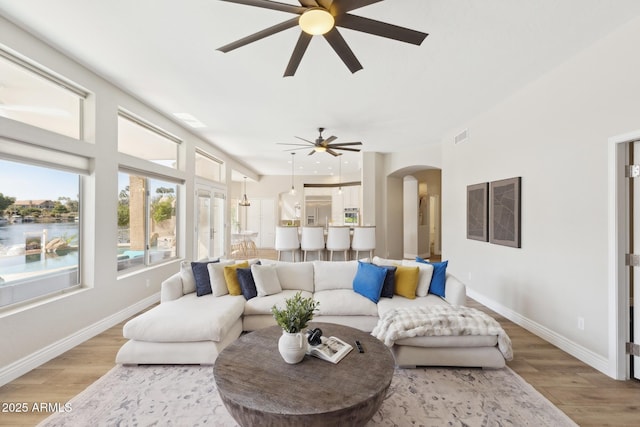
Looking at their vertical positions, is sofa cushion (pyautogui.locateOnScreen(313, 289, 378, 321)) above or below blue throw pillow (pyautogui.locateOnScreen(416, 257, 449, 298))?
below

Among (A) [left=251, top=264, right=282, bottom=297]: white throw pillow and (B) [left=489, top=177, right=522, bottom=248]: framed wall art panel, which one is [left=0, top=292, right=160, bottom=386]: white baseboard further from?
(B) [left=489, top=177, right=522, bottom=248]: framed wall art panel

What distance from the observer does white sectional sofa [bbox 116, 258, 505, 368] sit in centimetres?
261

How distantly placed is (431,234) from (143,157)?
355 inches

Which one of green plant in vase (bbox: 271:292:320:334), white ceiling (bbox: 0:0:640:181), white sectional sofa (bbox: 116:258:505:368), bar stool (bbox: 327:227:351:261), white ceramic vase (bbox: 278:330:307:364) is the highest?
white ceiling (bbox: 0:0:640:181)

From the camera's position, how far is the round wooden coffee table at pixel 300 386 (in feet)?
4.90

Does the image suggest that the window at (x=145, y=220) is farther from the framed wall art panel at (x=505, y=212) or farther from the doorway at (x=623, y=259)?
the doorway at (x=623, y=259)

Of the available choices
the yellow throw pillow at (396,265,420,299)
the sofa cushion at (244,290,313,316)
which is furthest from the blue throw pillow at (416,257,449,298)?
the sofa cushion at (244,290,313,316)

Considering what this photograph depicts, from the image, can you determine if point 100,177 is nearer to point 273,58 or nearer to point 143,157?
point 143,157

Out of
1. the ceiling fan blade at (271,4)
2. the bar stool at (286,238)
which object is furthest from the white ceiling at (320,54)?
the bar stool at (286,238)

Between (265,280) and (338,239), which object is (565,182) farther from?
(265,280)

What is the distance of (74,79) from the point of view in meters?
3.10

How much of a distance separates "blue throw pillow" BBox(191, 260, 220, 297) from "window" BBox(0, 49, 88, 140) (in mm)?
2032

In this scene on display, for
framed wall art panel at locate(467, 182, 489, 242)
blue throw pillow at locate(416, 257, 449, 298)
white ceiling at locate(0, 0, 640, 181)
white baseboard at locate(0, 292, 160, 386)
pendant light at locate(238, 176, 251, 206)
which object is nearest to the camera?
white ceiling at locate(0, 0, 640, 181)

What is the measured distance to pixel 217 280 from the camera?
11.4ft
